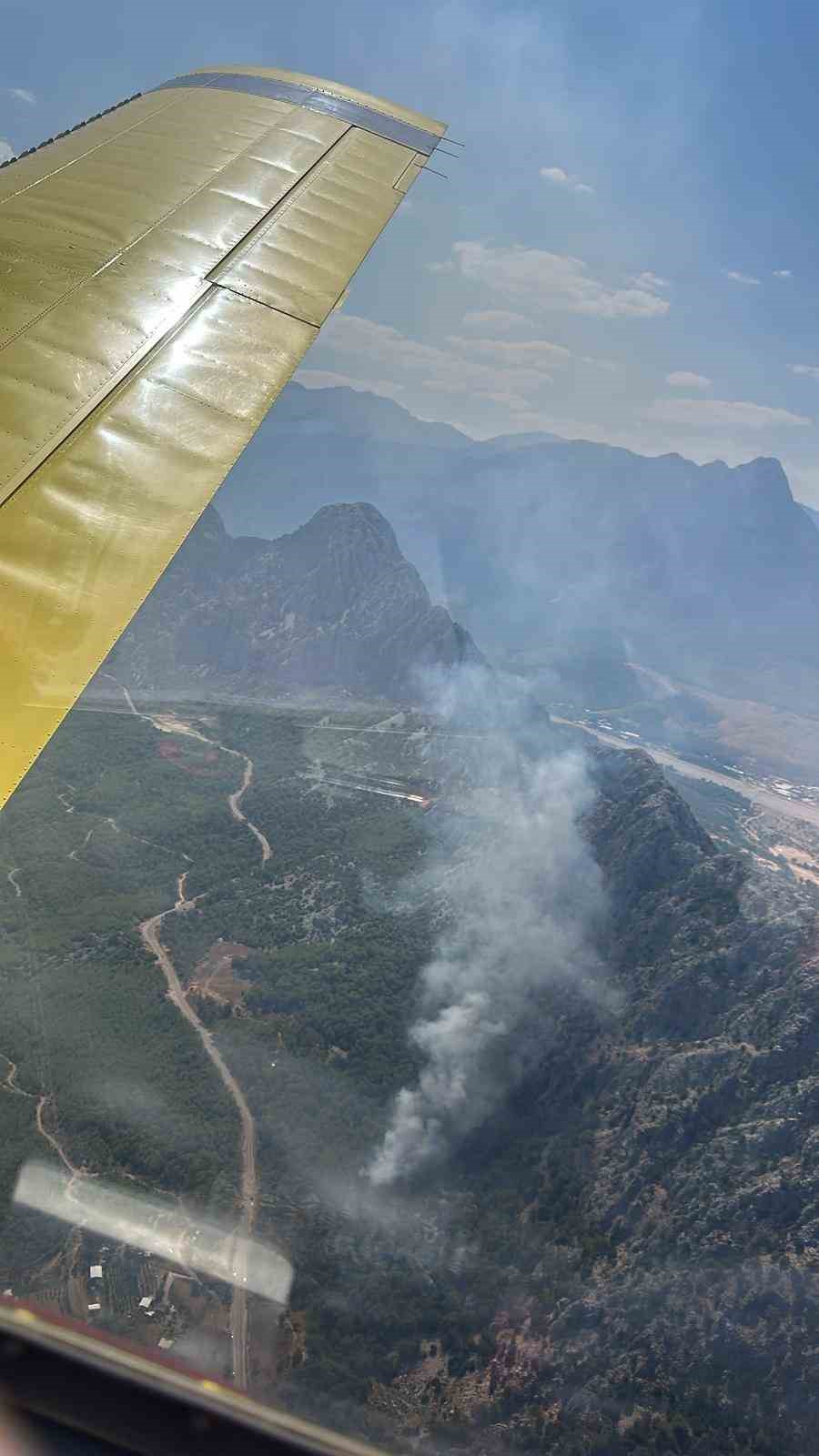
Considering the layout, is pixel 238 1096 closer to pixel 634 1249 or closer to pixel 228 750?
pixel 634 1249

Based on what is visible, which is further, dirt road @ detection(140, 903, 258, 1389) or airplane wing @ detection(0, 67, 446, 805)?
dirt road @ detection(140, 903, 258, 1389)

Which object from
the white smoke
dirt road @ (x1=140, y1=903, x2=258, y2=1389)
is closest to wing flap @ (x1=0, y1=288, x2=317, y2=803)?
dirt road @ (x1=140, y1=903, x2=258, y2=1389)

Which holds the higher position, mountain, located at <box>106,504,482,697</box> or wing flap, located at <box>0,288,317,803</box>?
wing flap, located at <box>0,288,317,803</box>

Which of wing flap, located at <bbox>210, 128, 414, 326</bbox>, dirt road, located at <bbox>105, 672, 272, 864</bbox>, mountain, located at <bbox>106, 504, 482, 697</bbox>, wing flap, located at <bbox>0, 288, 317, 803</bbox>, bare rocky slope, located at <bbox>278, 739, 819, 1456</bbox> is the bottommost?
mountain, located at <bbox>106, 504, 482, 697</bbox>

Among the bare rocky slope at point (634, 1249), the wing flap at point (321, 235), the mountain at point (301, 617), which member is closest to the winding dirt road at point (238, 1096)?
the bare rocky slope at point (634, 1249)

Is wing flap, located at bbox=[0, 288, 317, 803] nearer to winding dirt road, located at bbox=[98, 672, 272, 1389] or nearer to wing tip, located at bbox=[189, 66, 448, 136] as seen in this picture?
wing tip, located at bbox=[189, 66, 448, 136]

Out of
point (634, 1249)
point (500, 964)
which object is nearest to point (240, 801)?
point (500, 964)

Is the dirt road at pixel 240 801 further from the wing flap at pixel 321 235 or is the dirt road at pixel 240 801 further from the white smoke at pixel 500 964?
the wing flap at pixel 321 235
